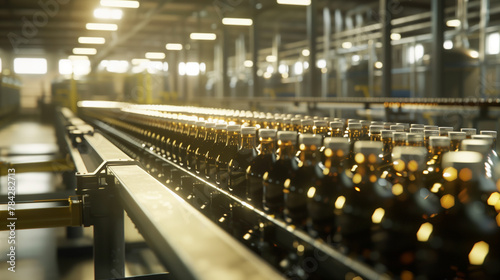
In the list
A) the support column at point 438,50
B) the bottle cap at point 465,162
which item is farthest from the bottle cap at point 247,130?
the support column at point 438,50

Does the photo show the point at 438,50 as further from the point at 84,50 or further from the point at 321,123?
the point at 84,50

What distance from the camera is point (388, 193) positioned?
0.93m

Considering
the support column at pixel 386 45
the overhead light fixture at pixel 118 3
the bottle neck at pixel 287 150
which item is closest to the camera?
the bottle neck at pixel 287 150

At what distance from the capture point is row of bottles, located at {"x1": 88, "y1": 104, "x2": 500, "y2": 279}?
0.74 metres

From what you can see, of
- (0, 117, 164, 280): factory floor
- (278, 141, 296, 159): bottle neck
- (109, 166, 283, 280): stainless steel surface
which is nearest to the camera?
(109, 166, 283, 280): stainless steel surface

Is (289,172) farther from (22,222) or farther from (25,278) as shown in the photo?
(25,278)

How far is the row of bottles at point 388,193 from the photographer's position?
74 centimetres

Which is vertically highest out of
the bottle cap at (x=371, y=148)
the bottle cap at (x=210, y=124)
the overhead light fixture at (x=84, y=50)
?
the overhead light fixture at (x=84, y=50)

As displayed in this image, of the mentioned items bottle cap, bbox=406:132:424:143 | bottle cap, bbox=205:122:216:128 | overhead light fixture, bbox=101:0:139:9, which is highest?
overhead light fixture, bbox=101:0:139:9

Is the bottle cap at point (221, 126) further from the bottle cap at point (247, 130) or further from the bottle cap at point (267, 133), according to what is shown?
the bottle cap at point (267, 133)

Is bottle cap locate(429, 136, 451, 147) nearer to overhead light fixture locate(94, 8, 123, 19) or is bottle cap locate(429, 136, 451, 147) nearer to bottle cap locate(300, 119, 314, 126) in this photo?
bottle cap locate(300, 119, 314, 126)

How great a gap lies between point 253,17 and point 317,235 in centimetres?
1054

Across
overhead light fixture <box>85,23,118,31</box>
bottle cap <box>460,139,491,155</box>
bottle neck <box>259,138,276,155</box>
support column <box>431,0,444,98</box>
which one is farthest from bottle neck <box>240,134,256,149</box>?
overhead light fixture <box>85,23,118,31</box>

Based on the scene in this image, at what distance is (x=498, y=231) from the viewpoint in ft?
2.45
